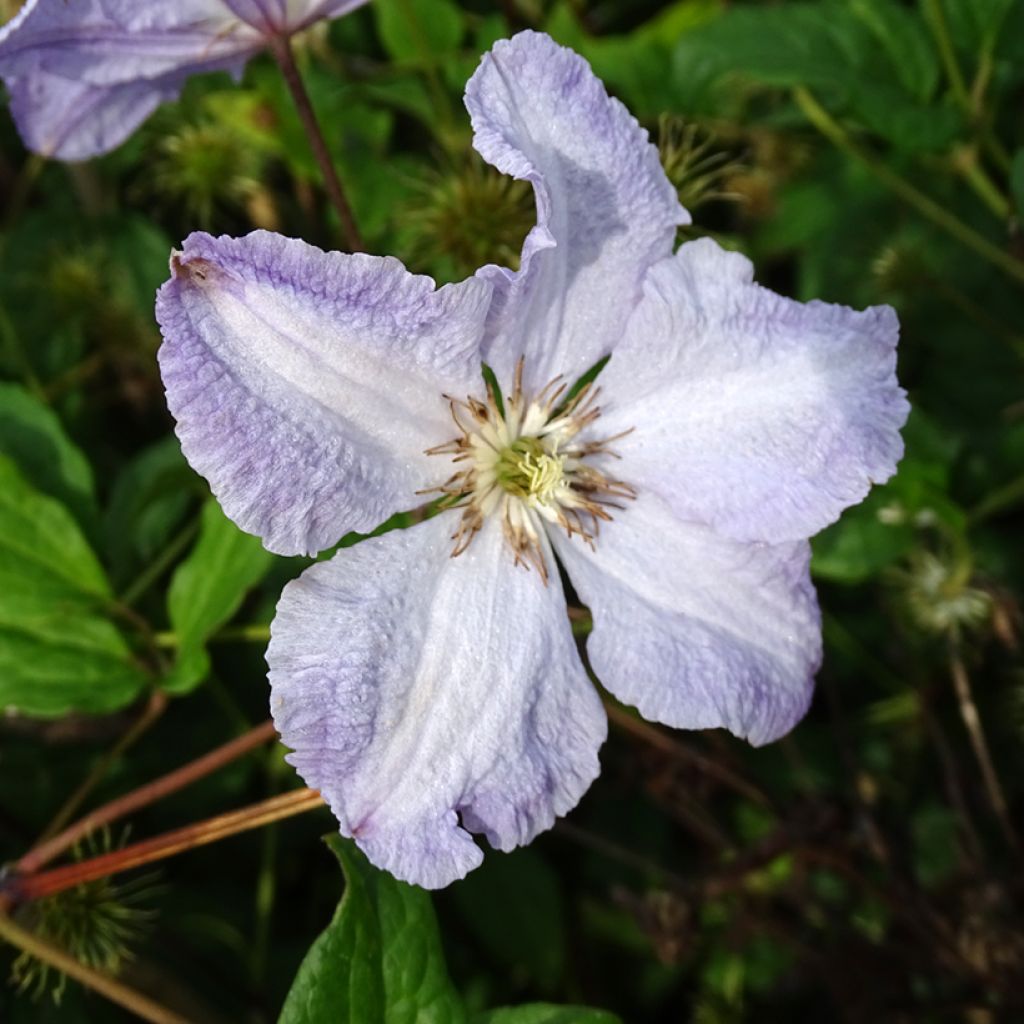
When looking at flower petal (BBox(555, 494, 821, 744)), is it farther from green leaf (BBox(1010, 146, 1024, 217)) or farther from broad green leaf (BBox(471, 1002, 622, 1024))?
green leaf (BBox(1010, 146, 1024, 217))

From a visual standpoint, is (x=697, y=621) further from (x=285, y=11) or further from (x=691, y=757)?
(x=285, y=11)

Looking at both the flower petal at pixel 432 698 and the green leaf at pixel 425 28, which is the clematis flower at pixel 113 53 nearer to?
the green leaf at pixel 425 28

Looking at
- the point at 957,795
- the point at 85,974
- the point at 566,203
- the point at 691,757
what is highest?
the point at 566,203

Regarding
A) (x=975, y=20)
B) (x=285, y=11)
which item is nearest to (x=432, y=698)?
(x=285, y=11)

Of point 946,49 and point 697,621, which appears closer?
point 697,621

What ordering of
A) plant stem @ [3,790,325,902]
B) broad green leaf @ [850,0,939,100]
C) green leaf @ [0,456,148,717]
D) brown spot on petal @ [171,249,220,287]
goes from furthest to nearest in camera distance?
broad green leaf @ [850,0,939,100] → green leaf @ [0,456,148,717] → plant stem @ [3,790,325,902] → brown spot on petal @ [171,249,220,287]

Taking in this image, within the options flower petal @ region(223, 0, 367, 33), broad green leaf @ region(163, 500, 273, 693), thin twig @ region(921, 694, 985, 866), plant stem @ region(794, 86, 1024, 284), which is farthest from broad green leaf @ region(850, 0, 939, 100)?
broad green leaf @ region(163, 500, 273, 693)

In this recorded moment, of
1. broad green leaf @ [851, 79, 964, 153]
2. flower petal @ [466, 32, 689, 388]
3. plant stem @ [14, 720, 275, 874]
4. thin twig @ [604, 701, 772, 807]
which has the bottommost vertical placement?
thin twig @ [604, 701, 772, 807]
